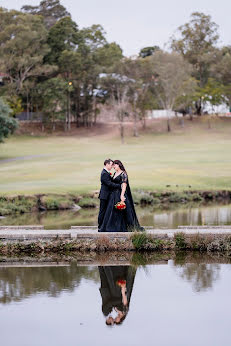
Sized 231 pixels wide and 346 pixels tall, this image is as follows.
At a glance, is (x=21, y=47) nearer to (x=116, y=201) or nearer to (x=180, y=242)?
(x=116, y=201)

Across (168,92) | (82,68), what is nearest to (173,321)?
(168,92)

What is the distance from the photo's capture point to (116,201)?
1755 cm

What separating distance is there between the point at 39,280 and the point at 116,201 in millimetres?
3876

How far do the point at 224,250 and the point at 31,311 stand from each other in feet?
22.5

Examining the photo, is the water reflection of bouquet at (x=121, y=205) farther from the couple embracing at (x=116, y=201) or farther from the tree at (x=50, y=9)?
the tree at (x=50, y=9)

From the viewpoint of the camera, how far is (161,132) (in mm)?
84188

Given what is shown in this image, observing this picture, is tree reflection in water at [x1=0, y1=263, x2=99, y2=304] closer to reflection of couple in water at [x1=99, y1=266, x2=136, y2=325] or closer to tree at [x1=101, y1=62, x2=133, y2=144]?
reflection of couple in water at [x1=99, y1=266, x2=136, y2=325]

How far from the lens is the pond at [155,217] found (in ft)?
85.0

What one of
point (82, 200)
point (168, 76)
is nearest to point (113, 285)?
point (82, 200)

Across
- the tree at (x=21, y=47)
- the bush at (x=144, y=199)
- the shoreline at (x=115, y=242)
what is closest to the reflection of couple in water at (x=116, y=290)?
the shoreline at (x=115, y=242)

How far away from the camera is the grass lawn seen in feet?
128

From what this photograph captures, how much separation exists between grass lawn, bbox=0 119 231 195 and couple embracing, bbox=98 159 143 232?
53.7 ft

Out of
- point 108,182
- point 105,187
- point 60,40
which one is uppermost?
point 60,40

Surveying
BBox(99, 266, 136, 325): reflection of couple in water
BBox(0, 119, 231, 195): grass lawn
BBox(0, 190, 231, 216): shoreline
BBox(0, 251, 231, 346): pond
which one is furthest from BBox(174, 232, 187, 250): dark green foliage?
BBox(0, 119, 231, 195): grass lawn
